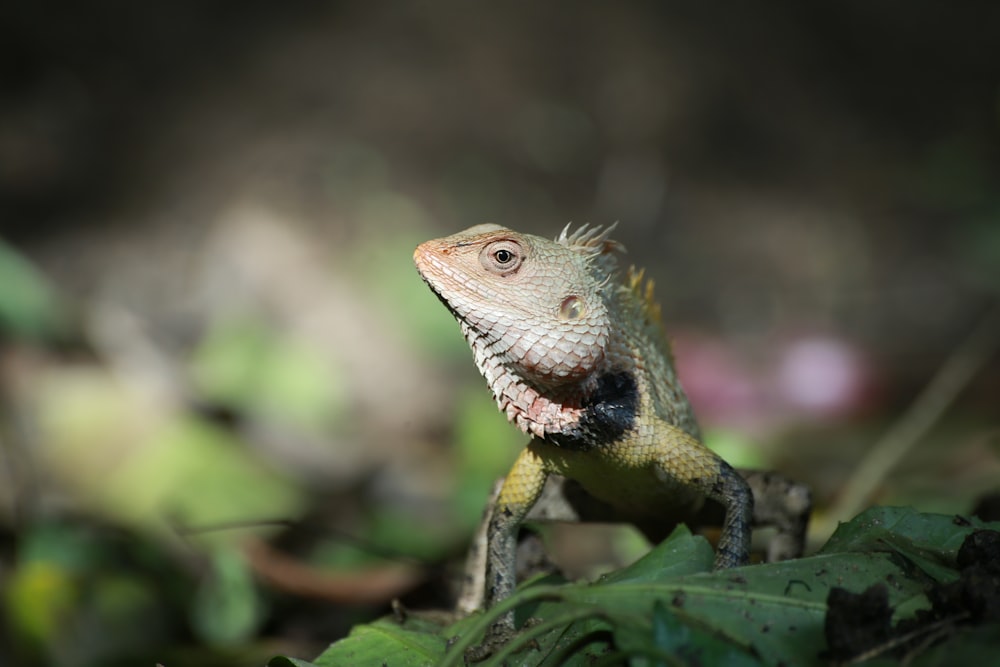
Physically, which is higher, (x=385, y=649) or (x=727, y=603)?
(x=727, y=603)

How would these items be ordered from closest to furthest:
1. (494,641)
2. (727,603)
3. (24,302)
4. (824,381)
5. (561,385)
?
(727,603), (494,641), (561,385), (24,302), (824,381)

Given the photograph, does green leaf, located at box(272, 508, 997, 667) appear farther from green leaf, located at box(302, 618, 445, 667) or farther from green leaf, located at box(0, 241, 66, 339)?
green leaf, located at box(0, 241, 66, 339)

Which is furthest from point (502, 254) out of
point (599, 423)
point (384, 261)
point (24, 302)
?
point (384, 261)

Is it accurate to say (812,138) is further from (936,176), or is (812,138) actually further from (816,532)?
(816,532)

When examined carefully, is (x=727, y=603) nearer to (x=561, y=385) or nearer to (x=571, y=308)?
(x=561, y=385)

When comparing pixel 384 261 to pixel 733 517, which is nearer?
pixel 733 517

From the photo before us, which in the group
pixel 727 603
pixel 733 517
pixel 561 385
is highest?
pixel 561 385

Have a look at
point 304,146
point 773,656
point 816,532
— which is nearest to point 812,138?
point 304,146

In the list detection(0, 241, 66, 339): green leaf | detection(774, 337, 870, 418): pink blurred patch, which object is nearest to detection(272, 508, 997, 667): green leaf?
detection(774, 337, 870, 418): pink blurred patch
